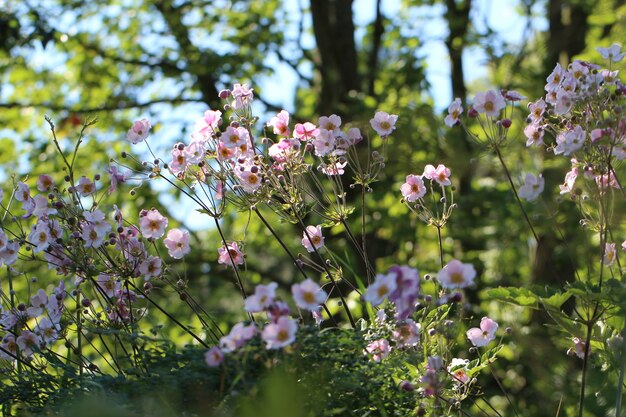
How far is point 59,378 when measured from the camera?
1.95 meters

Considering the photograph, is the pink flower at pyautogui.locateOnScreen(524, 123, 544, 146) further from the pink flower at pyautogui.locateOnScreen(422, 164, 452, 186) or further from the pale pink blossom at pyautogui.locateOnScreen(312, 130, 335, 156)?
the pale pink blossom at pyautogui.locateOnScreen(312, 130, 335, 156)

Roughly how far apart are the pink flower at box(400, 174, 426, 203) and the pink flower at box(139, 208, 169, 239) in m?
0.65

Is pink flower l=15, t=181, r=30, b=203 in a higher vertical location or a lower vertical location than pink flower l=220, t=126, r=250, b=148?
lower

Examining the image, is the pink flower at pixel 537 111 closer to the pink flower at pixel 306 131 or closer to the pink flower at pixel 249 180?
the pink flower at pixel 306 131

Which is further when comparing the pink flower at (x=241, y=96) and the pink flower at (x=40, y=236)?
the pink flower at (x=241, y=96)

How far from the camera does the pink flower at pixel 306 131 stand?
221 cm

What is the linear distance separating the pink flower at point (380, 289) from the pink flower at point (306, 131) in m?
0.75

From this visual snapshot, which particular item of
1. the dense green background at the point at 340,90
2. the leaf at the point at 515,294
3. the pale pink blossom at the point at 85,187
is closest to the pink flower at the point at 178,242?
the pale pink blossom at the point at 85,187

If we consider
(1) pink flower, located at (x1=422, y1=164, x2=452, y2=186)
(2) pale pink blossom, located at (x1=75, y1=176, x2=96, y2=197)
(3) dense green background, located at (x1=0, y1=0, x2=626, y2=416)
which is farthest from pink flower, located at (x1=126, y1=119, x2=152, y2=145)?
(3) dense green background, located at (x1=0, y1=0, x2=626, y2=416)

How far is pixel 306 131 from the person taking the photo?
7.33 feet

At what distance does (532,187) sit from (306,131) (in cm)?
59

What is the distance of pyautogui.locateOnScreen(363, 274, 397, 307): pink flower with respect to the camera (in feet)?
5.02

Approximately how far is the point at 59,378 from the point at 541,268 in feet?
15.7

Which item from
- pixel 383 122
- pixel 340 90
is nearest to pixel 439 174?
pixel 383 122
